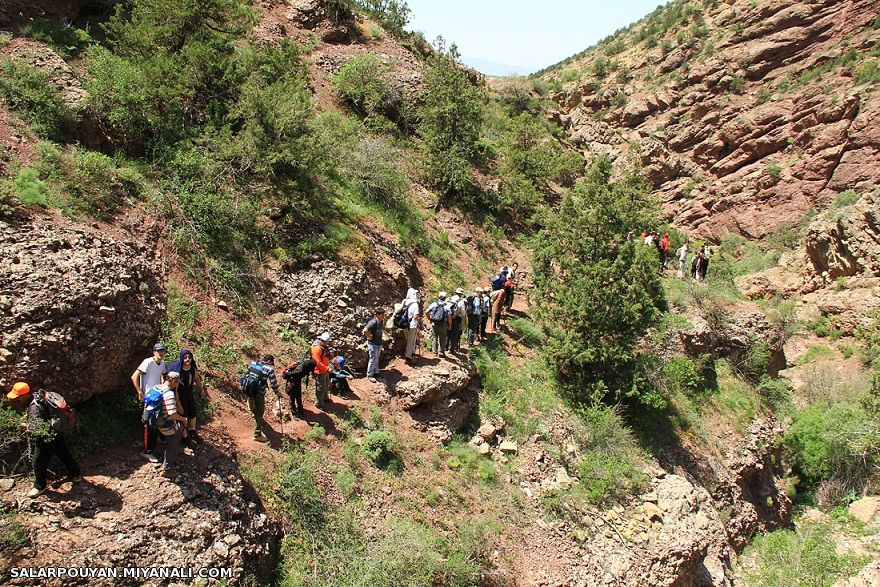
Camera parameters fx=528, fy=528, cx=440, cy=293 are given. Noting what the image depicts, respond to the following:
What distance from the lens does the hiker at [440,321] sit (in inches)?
429

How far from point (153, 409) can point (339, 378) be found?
3544 mm

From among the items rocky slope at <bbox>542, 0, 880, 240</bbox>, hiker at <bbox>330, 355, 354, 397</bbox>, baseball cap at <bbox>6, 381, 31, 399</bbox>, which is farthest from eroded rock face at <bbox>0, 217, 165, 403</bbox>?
rocky slope at <bbox>542, 0, 880, 240</bbox>

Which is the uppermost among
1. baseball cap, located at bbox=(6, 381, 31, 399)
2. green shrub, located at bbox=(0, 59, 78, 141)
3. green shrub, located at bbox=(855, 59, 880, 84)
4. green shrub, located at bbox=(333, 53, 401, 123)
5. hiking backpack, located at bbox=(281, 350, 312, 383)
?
green shrub, located at bbox=(855, 59, 880, 84)

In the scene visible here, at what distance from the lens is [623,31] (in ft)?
139

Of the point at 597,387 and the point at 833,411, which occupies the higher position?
the point at 597,387

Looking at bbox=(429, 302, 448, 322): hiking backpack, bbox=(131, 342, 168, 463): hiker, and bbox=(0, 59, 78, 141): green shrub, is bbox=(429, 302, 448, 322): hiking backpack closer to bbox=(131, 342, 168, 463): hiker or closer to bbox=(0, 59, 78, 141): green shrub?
bbox=(131, 342, 168, 463): hiker

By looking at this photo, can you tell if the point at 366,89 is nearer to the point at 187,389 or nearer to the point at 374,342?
the point at 374,342

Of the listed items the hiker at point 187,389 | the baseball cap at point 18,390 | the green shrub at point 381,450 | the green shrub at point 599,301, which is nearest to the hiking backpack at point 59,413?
the baseball cap at point 18,390

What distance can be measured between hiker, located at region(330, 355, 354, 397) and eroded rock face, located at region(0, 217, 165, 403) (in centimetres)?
301

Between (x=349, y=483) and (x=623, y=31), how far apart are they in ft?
147

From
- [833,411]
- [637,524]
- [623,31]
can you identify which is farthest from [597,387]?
[623,31]

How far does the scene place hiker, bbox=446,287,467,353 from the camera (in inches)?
443

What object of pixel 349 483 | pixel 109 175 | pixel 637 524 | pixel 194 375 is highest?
pixel 109 175

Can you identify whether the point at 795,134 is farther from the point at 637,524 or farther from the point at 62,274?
the point at 62,274
